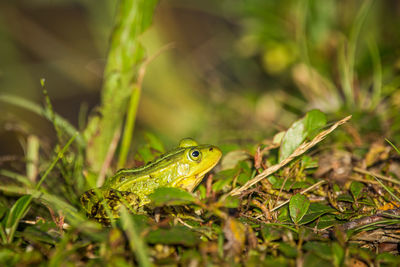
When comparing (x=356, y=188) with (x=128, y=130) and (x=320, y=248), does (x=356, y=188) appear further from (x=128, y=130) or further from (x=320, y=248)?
(x=128, y=130)

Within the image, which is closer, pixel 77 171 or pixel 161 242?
pixel 161 242

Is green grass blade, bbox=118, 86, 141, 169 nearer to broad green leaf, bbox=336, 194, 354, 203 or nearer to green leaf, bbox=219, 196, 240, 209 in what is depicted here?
green leaf, bbox=219, 196, 240, 209

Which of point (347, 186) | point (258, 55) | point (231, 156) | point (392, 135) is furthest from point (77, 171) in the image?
point (258, 55)

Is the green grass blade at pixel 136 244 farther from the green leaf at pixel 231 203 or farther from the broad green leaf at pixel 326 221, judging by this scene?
the broad green leaf at pixel 326 221

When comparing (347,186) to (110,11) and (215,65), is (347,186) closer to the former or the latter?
(215,65)

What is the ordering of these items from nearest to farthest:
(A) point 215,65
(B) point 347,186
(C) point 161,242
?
1. (C) point 161,242
2. (B) point 347,186
3. (A) point 215,65

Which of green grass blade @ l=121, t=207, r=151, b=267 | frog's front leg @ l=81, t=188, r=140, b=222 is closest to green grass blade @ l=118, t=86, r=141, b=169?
frog's front leg @ l=81, t=188, r=140, b=222
